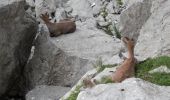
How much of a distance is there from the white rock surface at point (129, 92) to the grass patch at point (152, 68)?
5.54 ft

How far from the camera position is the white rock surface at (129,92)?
288 inches

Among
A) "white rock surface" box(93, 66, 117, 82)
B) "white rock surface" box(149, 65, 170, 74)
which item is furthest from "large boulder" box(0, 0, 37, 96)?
"white rock surface" box(149, 65, 170, 74)

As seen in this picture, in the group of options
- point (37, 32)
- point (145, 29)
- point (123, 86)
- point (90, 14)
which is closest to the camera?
point (123, 86)

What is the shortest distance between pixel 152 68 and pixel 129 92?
317cm

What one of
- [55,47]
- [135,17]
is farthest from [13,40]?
[135,17]

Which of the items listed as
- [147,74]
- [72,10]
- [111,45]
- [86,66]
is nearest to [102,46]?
[111,45]

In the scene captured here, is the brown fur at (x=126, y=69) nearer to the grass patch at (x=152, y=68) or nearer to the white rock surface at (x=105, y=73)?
the grass patch at (x=152, y=68)

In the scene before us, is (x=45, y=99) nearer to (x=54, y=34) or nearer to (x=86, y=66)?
(x=86, y=66)

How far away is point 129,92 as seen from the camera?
24.5 feet

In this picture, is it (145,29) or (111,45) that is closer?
(145,29)

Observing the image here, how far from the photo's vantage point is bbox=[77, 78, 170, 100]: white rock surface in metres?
7.31

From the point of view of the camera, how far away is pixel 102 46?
53.9 feet

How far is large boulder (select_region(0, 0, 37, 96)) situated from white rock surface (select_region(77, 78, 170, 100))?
7.66 m

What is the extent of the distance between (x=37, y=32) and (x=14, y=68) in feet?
5.72
